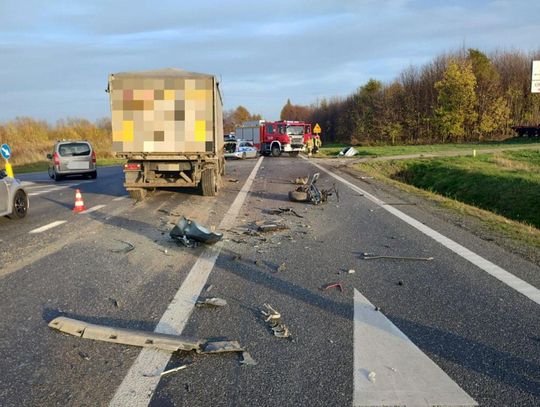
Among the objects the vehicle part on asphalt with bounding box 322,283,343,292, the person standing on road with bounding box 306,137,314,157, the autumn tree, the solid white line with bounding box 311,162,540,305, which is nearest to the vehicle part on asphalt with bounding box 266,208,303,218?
the solid white line with bounding box 311,162,540,305

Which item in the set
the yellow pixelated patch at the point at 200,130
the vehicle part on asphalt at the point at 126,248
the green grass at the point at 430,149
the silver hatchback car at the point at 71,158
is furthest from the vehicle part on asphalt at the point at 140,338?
the green grass at the point at 430,149

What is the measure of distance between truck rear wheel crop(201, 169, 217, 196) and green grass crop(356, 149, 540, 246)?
6.19 metres

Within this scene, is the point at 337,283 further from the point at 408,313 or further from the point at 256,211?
the point at 256,211

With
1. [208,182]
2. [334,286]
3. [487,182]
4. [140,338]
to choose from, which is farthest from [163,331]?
[487,182]

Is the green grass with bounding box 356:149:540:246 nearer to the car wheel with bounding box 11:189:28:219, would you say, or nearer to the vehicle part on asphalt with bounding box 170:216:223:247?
the vehicle part on asphalt with bounding box 170:216:223:247

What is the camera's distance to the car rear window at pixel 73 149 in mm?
21656

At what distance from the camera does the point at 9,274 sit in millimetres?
6047

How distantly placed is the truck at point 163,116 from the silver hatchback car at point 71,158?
33.0 feet

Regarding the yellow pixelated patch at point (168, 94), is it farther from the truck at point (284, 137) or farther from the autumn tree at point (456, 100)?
the autumn tree at point (456, 100)

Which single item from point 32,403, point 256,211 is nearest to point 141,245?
point 256,211

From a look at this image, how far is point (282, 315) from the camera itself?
180 inches

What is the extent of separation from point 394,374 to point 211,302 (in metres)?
2.06

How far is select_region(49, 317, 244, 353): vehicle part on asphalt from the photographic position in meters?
3.82

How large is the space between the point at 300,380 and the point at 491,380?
1.27 m
